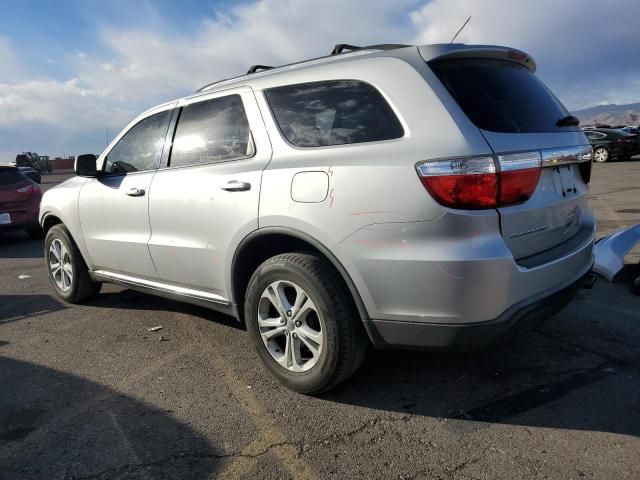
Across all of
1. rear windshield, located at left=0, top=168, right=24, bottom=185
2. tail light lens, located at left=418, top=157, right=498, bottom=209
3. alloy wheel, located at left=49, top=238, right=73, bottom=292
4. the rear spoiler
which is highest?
the rear spoiler

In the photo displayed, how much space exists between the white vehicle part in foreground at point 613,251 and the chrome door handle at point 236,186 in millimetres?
3187

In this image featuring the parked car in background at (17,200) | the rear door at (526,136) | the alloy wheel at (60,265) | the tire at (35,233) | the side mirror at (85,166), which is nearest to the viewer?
the rear door at (526,136)

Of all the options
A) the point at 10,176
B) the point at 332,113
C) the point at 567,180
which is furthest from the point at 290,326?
the point at 10,176

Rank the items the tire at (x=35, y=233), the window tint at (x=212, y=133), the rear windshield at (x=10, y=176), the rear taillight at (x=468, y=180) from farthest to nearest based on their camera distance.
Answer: the tire at (x=35, y=233)
the rear windshield at (x=10, y=176)
the window tint at (x=212, y=133)
the rear taillight at (x=468, y=180)

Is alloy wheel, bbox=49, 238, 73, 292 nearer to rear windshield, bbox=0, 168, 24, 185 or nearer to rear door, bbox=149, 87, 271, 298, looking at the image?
rear door, bbox=149, 87, 271, 298

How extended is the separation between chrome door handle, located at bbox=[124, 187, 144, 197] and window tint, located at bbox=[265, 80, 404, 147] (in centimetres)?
135

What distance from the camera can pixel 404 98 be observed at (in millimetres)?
2721

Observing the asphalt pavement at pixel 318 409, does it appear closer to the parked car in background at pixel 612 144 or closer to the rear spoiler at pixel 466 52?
the rear spoiler at pixel 466 52

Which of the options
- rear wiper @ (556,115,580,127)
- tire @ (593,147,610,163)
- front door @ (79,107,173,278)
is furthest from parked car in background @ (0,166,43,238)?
tire @ (593,147,610,163)

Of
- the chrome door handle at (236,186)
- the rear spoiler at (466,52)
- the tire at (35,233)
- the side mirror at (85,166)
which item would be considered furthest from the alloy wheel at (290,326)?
the tire at (35,233)

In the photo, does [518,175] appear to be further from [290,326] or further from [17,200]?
[17,200]

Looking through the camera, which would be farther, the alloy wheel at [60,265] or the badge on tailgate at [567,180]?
the alloy wheel at [60,265]

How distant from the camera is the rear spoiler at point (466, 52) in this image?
281cm

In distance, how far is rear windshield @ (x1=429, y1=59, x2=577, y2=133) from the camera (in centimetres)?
270
